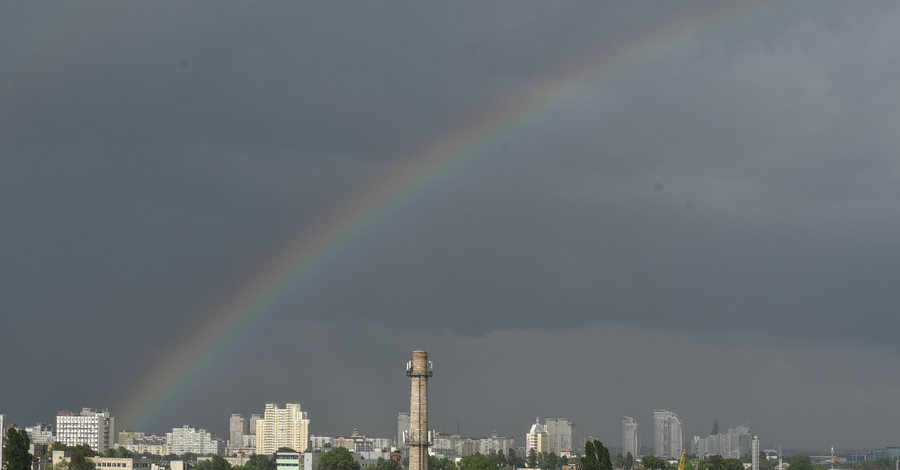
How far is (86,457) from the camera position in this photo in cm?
18725

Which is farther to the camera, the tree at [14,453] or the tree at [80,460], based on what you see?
the tree at [80,460]

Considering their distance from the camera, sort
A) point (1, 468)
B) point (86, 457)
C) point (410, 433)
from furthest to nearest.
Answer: point (86, 457)
point (1, 468)
point (410, 433)

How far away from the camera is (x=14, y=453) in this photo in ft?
363

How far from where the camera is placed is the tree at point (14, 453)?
10981 centimetres

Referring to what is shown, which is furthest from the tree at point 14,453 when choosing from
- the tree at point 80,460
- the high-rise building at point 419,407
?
the tree at point 80,460

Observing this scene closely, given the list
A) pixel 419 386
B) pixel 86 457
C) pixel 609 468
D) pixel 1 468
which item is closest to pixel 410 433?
pixel 419 386

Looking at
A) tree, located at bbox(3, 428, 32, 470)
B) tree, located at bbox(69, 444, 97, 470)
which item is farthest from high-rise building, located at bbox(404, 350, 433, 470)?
tree, located at bbox(69, 444, 97, 470)

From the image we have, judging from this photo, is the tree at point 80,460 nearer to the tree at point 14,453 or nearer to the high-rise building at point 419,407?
the tree at point 14,453

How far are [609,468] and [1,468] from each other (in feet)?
225

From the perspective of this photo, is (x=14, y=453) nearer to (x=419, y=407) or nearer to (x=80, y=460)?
(x=419, y=407)

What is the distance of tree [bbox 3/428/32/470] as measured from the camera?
110 metres

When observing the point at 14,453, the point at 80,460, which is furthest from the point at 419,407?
the point at 80,460

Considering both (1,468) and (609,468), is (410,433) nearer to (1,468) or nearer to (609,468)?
(609,468)

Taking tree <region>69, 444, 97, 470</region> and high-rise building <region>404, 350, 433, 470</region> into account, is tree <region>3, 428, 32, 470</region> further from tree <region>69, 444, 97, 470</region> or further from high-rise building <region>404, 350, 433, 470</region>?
tree <region>69, 444, 97, 470</region>
